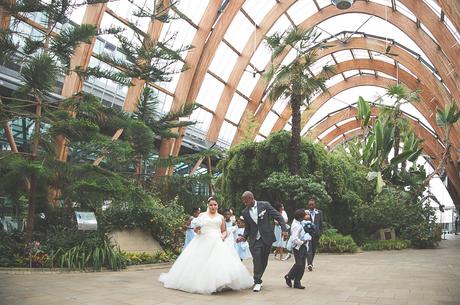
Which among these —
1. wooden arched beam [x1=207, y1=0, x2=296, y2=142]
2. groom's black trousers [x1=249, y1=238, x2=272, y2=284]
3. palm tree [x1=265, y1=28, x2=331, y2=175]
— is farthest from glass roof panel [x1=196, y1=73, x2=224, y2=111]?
groom's black trousers [x1=249, y1=238, x2=272, y2=284]

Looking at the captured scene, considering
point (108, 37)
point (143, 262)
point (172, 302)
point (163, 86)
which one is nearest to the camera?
point (172, 302)

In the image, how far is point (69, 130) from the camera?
26.0 feet

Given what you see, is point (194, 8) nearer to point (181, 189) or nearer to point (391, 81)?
point (181, 189)

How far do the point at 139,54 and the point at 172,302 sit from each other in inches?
292

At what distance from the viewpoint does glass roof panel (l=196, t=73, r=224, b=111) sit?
25.5 m

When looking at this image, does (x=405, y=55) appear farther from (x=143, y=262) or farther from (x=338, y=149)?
(x=143, y=262)

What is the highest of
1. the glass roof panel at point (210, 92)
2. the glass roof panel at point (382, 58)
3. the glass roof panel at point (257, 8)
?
the glass roof panel at point (382, 58)

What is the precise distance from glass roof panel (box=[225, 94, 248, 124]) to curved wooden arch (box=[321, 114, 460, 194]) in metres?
6.31

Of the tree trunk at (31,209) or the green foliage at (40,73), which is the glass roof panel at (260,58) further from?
the tree trunk at (31,209)

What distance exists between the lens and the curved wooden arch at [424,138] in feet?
109

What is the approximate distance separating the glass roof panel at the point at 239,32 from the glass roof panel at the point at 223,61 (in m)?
0.47

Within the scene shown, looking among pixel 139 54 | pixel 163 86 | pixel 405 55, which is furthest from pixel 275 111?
pixel 139 54

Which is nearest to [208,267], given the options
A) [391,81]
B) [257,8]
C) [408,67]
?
[257,8]

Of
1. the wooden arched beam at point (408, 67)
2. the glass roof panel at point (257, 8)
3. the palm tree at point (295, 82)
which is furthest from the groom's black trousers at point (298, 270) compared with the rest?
the glass roof panel at point (257, 8)
